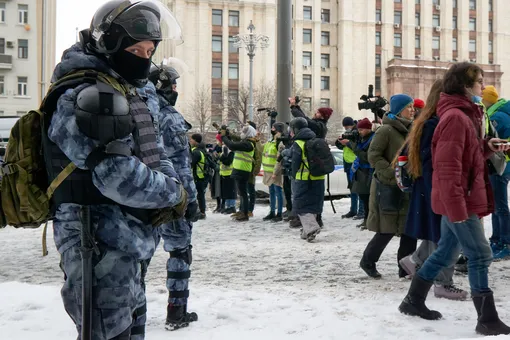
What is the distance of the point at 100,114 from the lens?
2.37m

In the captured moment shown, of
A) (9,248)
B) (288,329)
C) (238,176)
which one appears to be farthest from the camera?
(238,176)

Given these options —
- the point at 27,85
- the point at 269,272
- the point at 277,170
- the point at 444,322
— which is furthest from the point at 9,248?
the point at 27,85

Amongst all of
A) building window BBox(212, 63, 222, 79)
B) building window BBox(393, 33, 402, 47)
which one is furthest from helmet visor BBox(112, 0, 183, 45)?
building window BBox(393, 33, 402, 47)

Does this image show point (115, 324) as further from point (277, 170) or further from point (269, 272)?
point (277, 170)

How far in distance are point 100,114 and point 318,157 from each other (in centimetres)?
672

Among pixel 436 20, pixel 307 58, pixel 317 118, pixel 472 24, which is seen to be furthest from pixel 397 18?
pixel 317 118

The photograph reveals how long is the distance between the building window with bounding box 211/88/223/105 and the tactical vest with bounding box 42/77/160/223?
61290 millimetres

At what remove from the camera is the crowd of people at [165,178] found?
246 centimetres

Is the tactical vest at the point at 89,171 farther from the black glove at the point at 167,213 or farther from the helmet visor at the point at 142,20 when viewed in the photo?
the helmet visor at the point at 142,20

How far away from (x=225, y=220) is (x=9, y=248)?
14.8ft

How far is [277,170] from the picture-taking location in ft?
37.8

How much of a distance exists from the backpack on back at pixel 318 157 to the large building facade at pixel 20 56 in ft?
141

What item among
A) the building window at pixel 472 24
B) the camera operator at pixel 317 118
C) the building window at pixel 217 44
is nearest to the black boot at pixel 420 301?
the camera operator at pixel 317 118

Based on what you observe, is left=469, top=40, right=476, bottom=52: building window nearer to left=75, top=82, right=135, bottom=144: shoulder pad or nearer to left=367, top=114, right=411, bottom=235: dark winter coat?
left=367, top=114, right=411, bottom=235: dark winter coat
